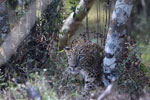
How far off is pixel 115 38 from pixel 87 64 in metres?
0.72

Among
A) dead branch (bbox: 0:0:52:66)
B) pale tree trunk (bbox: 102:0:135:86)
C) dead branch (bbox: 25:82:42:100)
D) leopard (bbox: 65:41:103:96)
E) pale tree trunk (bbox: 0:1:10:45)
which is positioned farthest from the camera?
pale tree trunk (bbox: 0:1:10:45)

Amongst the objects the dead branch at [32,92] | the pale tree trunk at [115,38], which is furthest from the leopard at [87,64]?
the dead branch at [32,92]

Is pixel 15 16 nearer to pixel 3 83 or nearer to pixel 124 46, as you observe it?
pixel 3 83

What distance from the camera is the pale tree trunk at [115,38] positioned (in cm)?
568

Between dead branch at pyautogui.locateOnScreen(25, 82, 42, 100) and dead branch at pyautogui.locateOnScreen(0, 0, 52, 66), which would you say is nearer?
dead branch at pyautogui.locateOnScreen(25, 82, 42, 100)

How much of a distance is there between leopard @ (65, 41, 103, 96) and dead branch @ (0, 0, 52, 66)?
1208 millimetres

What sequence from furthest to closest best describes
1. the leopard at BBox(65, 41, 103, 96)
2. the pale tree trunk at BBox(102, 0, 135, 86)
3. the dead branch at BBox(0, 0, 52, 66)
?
the dead branch at BBox(0, 0, 52, 66)
the leopard at BBox(65, 41, 103, 96)
the pale tree trunk at BBox(102, 0, 135, 86)

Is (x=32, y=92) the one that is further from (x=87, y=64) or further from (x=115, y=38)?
(x=115, y=38)

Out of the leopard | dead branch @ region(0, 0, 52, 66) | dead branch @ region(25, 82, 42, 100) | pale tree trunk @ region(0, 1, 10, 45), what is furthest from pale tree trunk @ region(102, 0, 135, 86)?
pale tree trunk @ region(0, 1, 10, 45)

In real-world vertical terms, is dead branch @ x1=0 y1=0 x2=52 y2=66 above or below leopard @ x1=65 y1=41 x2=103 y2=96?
above

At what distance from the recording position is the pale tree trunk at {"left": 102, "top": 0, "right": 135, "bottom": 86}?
18.6 ft

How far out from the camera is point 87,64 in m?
6.02

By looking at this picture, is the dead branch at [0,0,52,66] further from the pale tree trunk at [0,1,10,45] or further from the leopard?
the leopard

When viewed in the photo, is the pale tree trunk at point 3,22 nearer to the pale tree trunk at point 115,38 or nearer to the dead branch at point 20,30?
the dead branch at point 20,30
